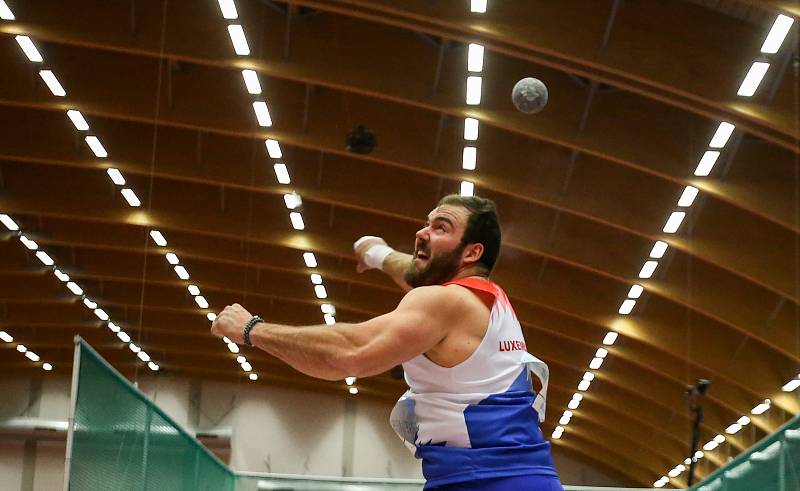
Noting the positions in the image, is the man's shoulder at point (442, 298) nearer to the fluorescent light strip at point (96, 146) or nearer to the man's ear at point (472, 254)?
the man's ear at point (472, 254)

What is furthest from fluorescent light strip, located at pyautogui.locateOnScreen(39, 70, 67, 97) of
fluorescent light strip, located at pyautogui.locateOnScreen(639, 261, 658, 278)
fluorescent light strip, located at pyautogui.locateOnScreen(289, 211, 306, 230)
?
fluorescent light strip, located at pyautogui.locateOnScreen(639, 261, 658, 278)

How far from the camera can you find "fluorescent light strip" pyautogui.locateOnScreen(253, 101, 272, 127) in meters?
25.8

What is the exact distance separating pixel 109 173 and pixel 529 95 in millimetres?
14144

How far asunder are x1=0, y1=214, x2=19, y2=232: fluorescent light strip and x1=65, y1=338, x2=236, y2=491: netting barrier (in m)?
22.3

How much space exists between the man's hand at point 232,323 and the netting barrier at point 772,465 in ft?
17.1

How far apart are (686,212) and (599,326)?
8863 millimetres

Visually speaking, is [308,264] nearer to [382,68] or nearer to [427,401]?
[382,68]

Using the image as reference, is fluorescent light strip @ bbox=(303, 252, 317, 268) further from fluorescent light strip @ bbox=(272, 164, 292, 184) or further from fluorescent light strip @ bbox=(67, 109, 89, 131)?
fluorescent light strip @ bbox=(67, 109, 89, 131)

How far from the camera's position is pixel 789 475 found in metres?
8.84

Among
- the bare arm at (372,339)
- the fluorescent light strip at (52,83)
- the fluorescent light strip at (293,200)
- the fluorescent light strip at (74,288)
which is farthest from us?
the fluorescent light strip at (74,288)

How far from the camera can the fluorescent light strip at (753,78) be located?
826 inches

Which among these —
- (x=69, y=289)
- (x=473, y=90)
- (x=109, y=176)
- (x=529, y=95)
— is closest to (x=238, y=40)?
(x=473, y=90)

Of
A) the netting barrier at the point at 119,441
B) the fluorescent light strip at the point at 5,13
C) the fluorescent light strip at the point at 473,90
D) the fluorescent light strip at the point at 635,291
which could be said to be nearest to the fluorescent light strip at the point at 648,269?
the fluorescent light strip at the point at 635,291

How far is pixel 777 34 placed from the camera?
1988cm
